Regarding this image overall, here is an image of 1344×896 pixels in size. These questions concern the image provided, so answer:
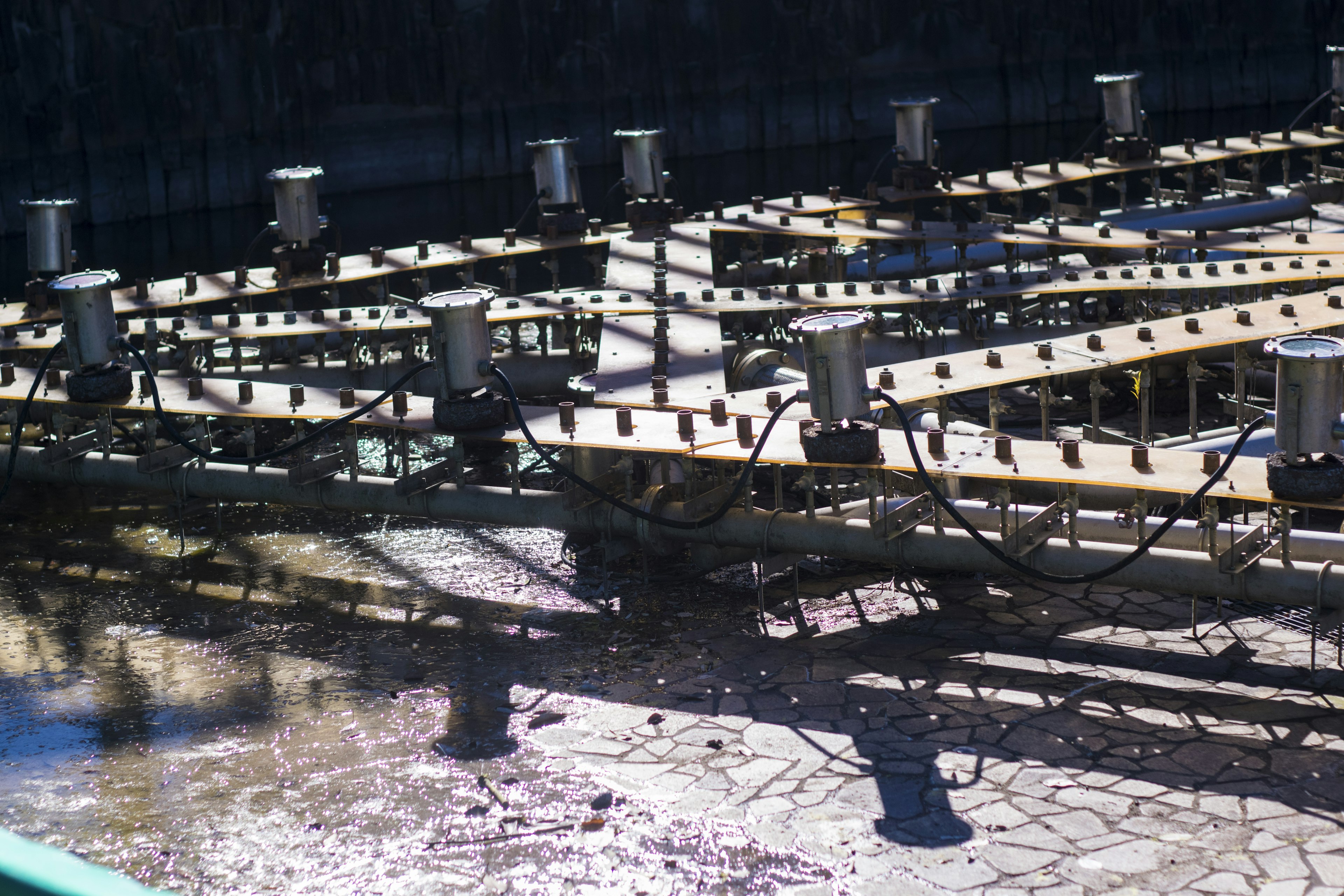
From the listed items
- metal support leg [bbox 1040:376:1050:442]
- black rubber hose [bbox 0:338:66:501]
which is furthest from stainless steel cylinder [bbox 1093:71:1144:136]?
black rubber hose [bbox 0:338:66:501]

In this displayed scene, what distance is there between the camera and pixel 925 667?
790cm

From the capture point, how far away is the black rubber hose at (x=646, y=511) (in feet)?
26.5

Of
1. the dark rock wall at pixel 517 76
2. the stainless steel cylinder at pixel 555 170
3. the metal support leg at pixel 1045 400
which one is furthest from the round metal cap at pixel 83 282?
the dark rock wall at pixel 517 76

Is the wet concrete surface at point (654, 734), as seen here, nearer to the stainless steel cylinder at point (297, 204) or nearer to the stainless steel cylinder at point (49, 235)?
the stainless steel cylinder at point (49, 235)

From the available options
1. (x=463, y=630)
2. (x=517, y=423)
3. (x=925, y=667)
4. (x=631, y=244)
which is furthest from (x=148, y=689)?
(x=631, y=244)

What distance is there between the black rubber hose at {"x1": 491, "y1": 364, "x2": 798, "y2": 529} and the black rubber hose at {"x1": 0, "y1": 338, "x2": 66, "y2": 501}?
11.2 feet

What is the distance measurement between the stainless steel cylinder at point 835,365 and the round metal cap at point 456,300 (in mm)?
2143

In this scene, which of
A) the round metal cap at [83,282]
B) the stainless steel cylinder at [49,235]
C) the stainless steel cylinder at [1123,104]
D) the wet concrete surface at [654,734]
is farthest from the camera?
the stainless steel cylinder at [1123,104]

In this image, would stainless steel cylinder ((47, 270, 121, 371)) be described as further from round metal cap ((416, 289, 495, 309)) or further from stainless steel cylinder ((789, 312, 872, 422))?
stainless steel cylinder ((789, 312, 872, 422))

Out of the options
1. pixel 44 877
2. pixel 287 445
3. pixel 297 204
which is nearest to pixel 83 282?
pixel 287 445

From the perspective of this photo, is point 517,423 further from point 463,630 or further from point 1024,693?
point 1024,693

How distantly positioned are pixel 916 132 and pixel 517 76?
53.9 ft

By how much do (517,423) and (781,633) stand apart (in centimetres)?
221

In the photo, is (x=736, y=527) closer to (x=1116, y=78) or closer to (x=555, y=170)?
(x=555, y=170)
